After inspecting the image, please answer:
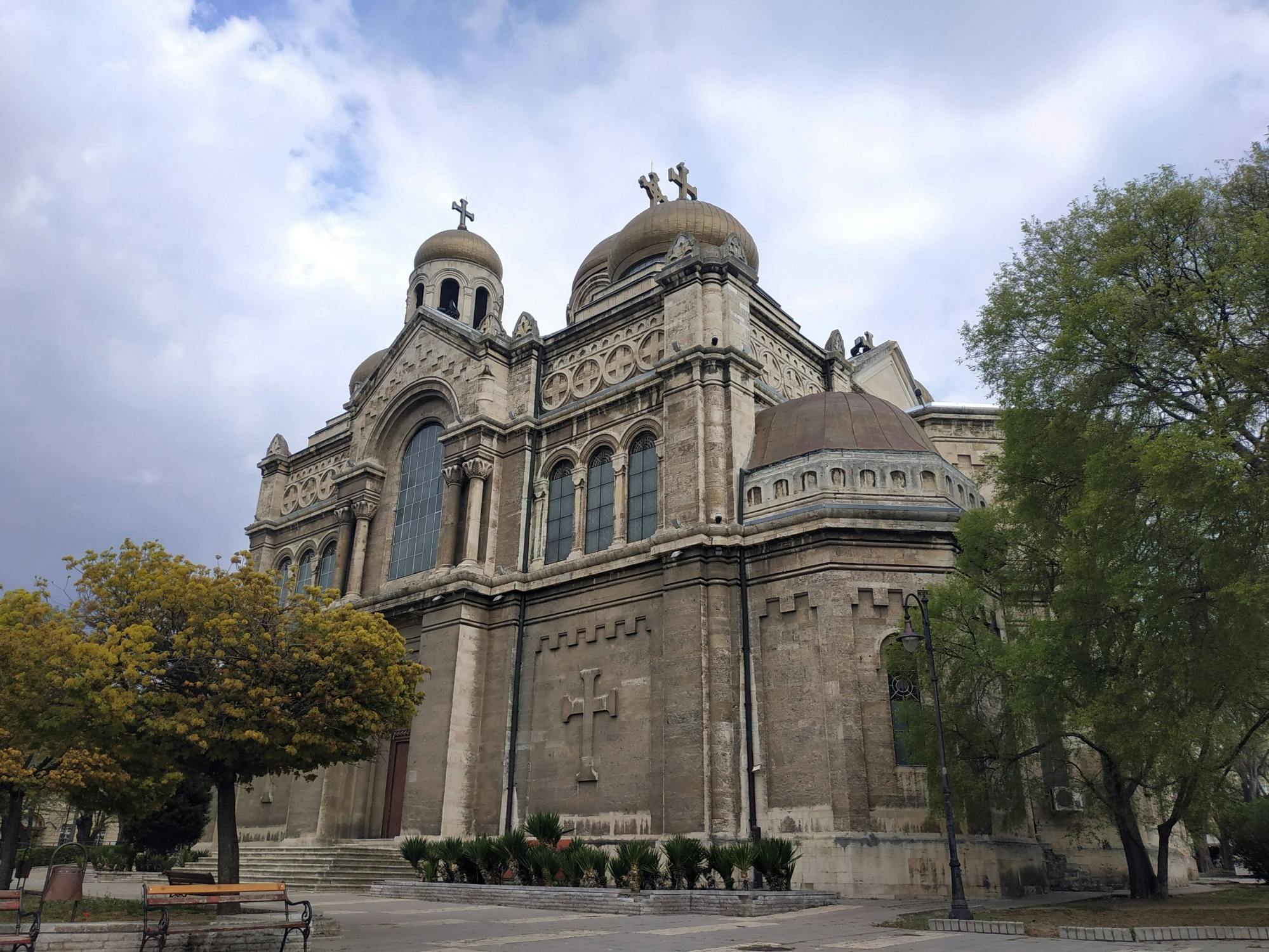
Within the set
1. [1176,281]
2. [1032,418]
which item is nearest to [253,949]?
[1032,418]

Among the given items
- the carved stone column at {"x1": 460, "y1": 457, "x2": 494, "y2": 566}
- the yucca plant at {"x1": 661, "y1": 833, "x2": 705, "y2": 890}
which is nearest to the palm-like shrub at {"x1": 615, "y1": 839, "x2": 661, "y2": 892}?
the yucca plant at {"x1": 661, "y1": 833, "x2": 705, "y2": 890}

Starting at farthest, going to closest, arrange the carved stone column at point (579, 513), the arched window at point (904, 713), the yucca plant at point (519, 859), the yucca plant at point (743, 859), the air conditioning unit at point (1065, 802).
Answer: the carved stone column at point (579, 513) < the air conditioning unit at point (1065, 802) < the yucca plant at point (519, 859) < the arched window at point (904, 713) < the yucca plant at point (743, 859)

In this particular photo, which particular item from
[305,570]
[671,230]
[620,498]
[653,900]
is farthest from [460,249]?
[653,900]

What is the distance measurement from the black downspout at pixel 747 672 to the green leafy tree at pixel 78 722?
11993 millimetres

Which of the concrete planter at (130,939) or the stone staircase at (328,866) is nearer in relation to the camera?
the concrete planter at (130,939)

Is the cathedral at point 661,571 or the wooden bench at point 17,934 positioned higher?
the cathedral at point 661,571

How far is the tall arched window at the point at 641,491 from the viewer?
85.9 feet

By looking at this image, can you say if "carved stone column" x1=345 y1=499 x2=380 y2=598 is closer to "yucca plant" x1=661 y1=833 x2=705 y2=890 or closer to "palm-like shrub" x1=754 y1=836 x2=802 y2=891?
"yucca plant" x1=661 y1=833 x2=705 y2=890

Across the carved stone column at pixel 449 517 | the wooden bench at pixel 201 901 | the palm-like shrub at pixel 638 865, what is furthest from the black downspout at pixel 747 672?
the wooden bench at pixel 201 901

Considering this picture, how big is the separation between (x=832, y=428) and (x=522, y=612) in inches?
408

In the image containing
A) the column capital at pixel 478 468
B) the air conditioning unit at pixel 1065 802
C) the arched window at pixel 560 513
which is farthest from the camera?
the column capital at pixel 478 468

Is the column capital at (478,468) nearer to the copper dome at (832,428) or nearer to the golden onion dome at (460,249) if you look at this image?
the copper dome at (832,428)

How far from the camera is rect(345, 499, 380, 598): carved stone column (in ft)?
108

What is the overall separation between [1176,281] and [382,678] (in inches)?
574
